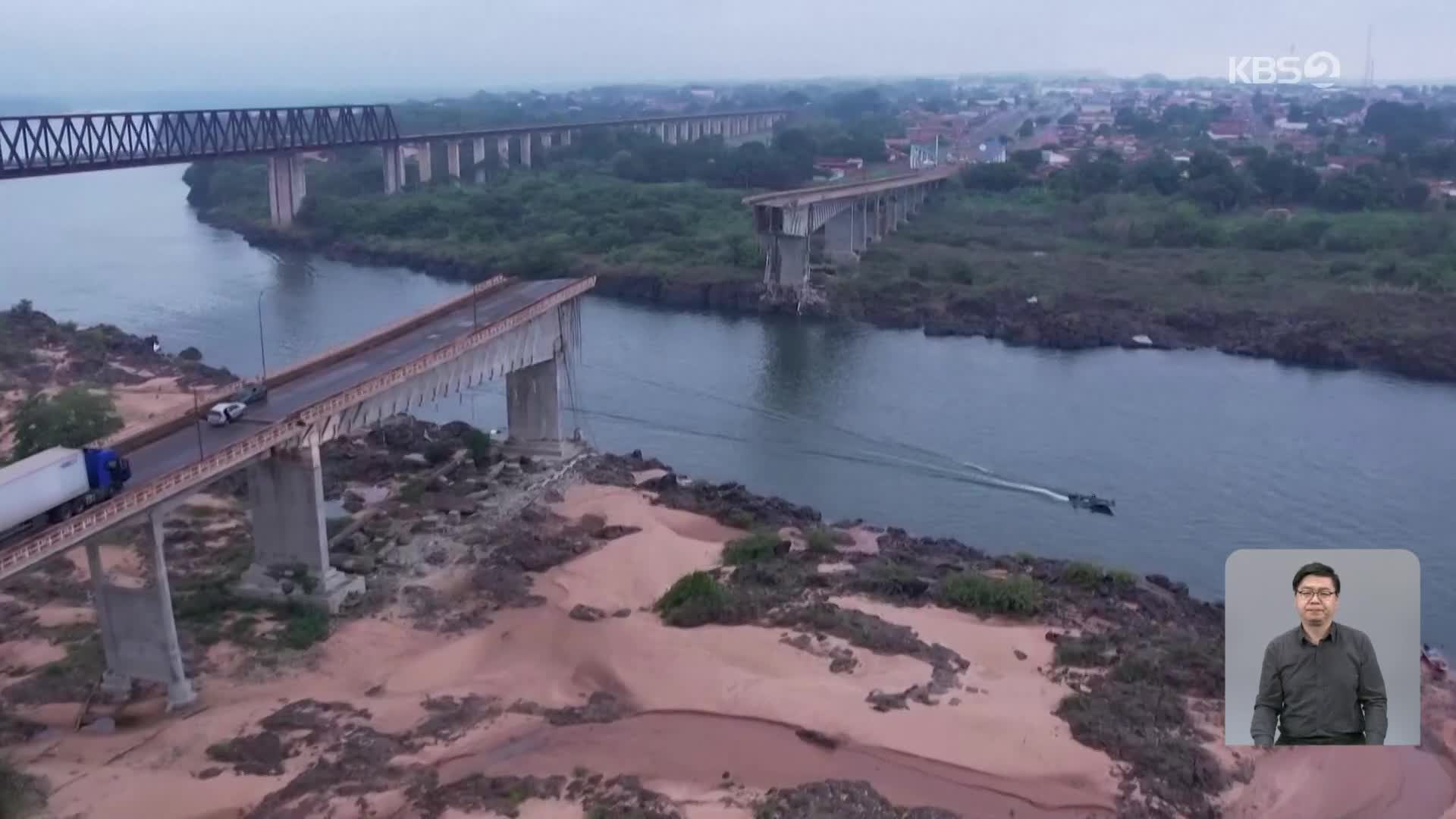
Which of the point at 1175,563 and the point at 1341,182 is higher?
the point at 1341,182

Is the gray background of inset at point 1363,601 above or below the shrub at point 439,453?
above

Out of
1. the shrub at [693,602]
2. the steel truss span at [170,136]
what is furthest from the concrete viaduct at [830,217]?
the shrub at [693,602]

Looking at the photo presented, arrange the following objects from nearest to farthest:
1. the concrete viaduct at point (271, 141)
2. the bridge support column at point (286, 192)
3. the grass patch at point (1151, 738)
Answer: the grass patch at point (1151, 738) < the concrete viaduct at point (271, 141) < the bridge support column at point (286, 192)

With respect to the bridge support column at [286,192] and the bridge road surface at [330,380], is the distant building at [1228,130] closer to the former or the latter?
the bridge support column at [286,192]

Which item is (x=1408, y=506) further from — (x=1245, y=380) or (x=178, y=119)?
(x=178, y=119)

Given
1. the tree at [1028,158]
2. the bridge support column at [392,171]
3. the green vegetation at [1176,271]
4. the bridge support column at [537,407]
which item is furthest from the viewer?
the tree at [1028,158]

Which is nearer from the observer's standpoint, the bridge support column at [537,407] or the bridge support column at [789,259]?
the bridge support column at [537,407]

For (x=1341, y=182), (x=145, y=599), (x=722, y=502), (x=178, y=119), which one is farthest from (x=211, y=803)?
(x=1341, y=182)

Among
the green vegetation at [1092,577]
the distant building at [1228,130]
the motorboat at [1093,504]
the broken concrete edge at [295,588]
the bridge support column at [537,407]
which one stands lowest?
the motorboat at [1093,504]
